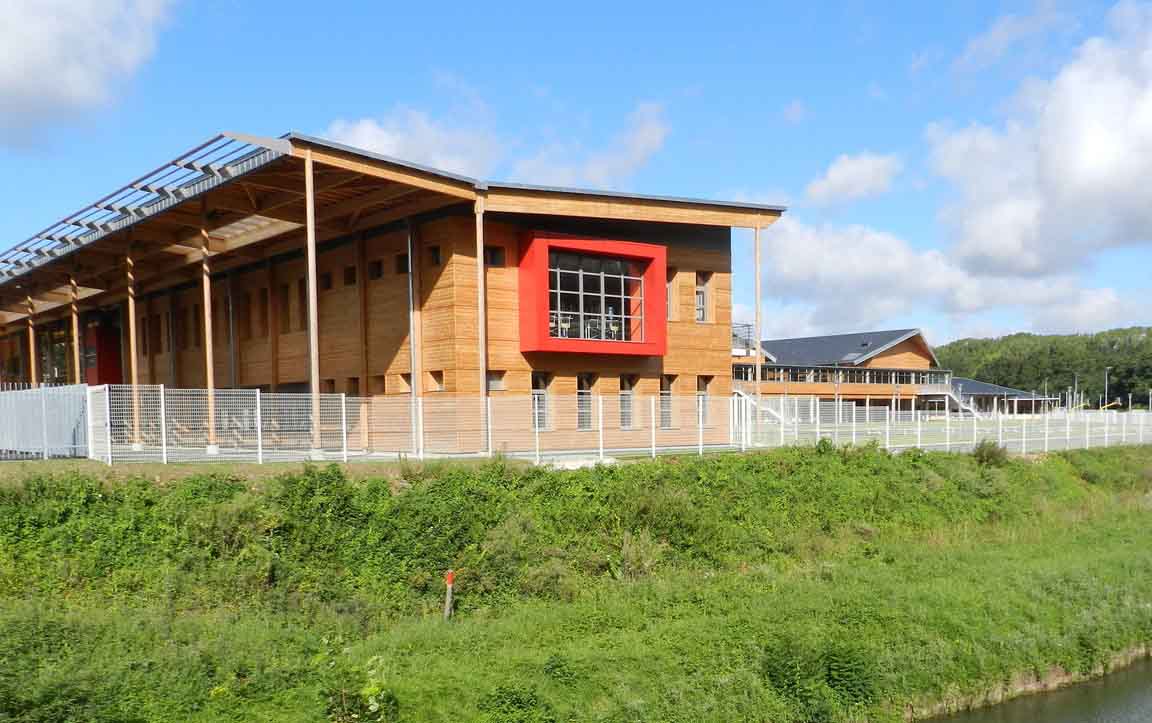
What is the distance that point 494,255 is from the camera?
24219mm

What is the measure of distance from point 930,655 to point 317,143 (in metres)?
15.2

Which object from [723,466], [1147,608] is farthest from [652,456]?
[1147,608]

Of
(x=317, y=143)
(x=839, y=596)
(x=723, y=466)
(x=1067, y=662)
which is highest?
(x=317, y=143)

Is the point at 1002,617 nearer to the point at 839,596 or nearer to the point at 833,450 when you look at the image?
the point at 839,596

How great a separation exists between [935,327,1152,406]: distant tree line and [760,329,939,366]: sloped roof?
5574cm

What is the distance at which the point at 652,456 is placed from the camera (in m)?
21.4

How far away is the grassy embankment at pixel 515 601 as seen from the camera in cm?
1025

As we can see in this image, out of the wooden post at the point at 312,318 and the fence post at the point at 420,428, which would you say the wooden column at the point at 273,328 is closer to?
the wooden post at the point at 312,318

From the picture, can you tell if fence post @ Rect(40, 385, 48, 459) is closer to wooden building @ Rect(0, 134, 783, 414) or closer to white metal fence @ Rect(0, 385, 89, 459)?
white metal fence @ Rect(0, 385, 89, 459)

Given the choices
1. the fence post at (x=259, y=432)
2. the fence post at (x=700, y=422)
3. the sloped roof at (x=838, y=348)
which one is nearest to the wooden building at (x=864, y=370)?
the sloped roof at (x=838, y=348)

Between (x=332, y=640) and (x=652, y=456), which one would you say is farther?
(x=652, y=456)

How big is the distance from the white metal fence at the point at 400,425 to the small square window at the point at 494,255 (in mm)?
3958

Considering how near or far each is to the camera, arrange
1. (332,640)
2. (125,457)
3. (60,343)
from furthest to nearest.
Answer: (60,343), (125,457), (332,640)

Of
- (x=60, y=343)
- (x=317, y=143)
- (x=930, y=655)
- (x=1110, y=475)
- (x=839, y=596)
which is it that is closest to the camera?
(x=930, y=655)
